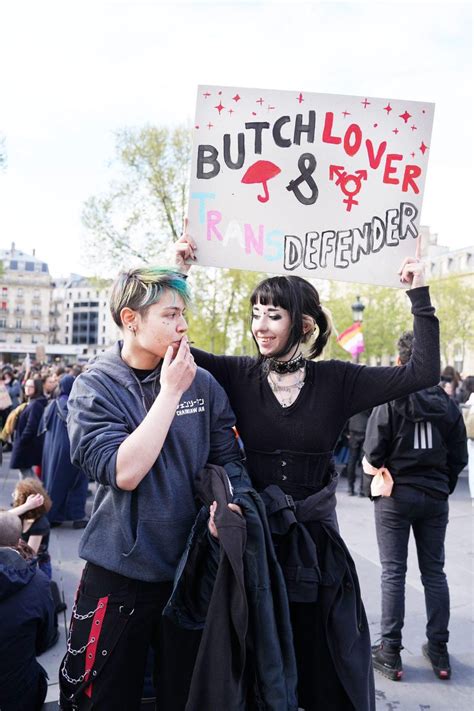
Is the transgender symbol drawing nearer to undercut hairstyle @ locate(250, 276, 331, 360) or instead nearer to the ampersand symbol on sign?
the ampersand symbol on sign

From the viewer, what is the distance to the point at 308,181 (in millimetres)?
2496

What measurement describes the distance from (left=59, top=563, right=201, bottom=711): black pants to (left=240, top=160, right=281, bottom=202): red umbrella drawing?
1.56 metres

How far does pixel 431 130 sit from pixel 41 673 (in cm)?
288

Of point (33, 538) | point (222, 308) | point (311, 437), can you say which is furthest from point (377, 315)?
point (311, 437)

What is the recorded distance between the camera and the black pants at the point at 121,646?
1880 millimetres

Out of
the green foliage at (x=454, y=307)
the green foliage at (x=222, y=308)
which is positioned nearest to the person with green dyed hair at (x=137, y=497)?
the green foliage at (x=222, y=308)

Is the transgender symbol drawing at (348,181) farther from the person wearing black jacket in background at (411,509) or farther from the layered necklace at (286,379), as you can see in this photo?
the person wearing black jacket in background at (411,509)

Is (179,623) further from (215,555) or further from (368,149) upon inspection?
(368,149)

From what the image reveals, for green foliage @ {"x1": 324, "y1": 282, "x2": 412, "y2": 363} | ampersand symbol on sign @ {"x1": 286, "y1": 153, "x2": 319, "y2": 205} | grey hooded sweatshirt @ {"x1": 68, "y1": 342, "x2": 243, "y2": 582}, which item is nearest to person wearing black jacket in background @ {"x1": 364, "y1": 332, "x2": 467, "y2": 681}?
ampersand symbol on sign @ {"x1": 286, "y1": 153, "x2": 319, "y2": 205}

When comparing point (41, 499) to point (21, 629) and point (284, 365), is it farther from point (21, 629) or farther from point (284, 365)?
point (284, 365)

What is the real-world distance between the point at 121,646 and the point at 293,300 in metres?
1.29

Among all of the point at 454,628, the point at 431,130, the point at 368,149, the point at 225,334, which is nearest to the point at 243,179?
the point at 368,149

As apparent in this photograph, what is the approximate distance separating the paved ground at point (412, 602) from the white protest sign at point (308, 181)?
2268 millimetres

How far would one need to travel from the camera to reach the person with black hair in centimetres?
203
